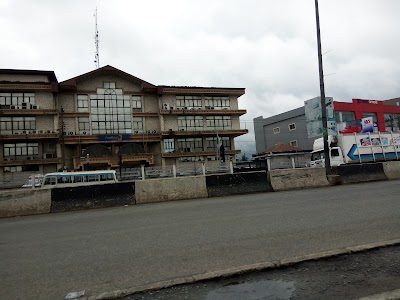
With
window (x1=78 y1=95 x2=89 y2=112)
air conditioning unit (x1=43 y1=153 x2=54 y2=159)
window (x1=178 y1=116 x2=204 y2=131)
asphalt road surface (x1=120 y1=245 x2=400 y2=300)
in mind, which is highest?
window (x1=78 y1=95 x2=89 y2=112)

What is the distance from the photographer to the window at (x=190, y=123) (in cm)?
5025

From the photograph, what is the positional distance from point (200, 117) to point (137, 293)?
48.0 m

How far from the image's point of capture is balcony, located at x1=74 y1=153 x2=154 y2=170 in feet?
Result: 140

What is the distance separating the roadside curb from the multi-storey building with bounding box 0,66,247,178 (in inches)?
1592

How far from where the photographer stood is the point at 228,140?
172 ft

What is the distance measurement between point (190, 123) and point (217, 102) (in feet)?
18.7

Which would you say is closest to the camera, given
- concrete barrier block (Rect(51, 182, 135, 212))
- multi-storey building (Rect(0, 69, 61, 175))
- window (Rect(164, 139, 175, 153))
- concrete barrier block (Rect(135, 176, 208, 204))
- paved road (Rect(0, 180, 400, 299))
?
paved road (Rect(0, 180, 400, 299))

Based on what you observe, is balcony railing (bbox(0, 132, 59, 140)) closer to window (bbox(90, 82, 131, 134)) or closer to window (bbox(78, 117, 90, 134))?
window (bbox(78, 117, 90, 134))

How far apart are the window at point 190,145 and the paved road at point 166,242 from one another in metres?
40.4

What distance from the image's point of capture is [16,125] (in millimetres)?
43781

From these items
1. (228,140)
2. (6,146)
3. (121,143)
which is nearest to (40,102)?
(6,146)

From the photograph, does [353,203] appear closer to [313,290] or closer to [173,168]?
[313,290]

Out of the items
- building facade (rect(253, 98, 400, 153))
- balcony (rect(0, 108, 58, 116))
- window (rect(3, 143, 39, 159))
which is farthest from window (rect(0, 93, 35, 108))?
building facade (rect(253, 98, 400, 153))

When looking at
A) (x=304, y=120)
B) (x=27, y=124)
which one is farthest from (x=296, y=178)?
(x=304, y=120)
